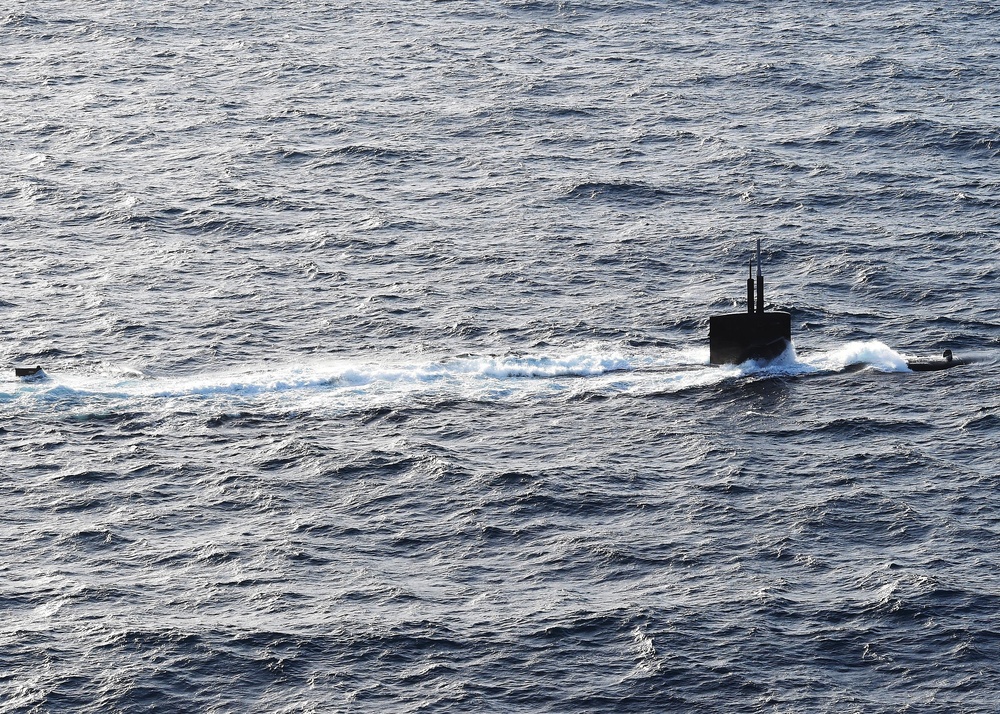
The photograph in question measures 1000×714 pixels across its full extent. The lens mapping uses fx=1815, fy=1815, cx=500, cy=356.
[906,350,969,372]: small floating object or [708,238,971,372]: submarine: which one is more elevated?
[708,238,971,372]: submarine

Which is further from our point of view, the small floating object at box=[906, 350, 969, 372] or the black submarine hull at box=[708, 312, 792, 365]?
the black submarine hull at box=[708, 312, 792, 365]

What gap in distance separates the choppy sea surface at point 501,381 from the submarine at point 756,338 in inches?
47.9

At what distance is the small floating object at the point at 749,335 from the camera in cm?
12862

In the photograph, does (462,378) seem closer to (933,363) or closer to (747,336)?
(747,336)

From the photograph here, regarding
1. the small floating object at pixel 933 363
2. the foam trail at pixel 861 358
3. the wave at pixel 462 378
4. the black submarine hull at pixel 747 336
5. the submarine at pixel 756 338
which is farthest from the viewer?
the black submarine hull at pixel 747 336

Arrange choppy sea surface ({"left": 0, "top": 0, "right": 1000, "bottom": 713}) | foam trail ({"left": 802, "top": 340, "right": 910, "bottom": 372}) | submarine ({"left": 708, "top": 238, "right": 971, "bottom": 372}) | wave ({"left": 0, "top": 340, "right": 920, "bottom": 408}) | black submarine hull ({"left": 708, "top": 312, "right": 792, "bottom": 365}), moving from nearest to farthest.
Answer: choppy sea surface ({"left": 0, "top": 0, "right": 1000, "bottom": 713}) < wave ({"left": 0, "top": 340, "right": 920, "bottom": 408}) < foam trail ({"left": 802, "top": 340, "right": 910, "bottom": 372}) < submarine ({"left": 708, "top": 238, "right": 971, "bottom": 372}) < black submarine hull ({"left": 708, "top": 312, "right": 792, "bottom": 365})

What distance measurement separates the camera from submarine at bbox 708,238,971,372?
128000 millimetres

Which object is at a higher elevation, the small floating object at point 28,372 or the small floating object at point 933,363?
the small floating object at point 28,372

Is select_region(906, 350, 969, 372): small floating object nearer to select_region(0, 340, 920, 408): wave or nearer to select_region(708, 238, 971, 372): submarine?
select_region(708, 238, 971, 372): submarine

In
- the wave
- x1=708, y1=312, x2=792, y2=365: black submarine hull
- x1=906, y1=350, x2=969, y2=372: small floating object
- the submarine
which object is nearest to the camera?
the wave

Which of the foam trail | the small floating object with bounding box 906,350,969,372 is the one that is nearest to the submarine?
the small floating object with bounding box 906,350,969,372

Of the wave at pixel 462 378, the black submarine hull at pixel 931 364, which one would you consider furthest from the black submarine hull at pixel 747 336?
Answer: the black submarine hull at pixel 931 364

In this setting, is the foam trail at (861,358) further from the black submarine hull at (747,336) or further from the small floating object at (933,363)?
the black submarine hull at (747,336)

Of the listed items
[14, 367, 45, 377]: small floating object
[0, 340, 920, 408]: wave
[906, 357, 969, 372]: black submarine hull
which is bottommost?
[906, 357, 969, 372]: black submarine hull
